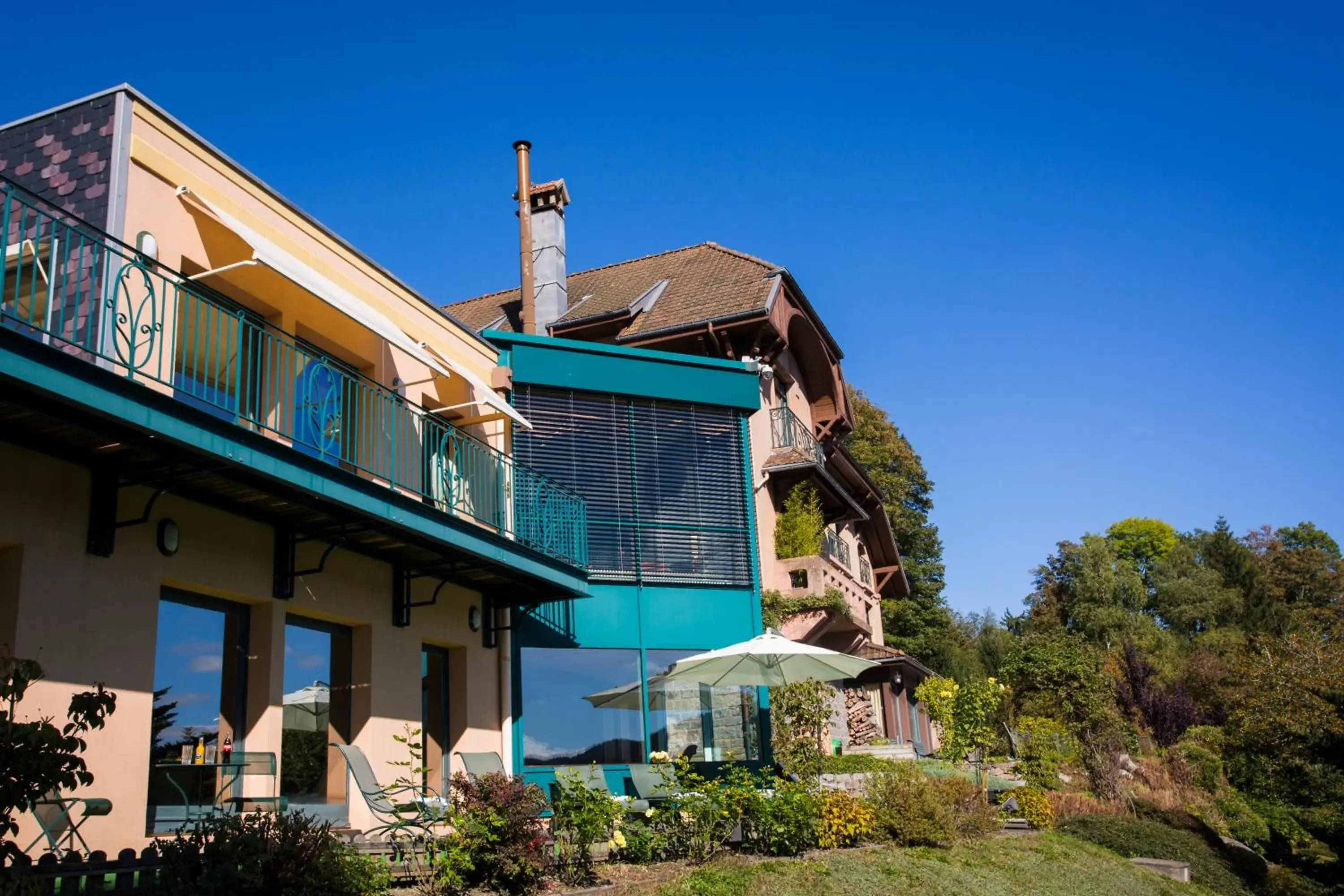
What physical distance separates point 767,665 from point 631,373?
4.91 meters

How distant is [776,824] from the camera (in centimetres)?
1184

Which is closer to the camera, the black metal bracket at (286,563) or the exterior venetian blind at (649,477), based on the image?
the black metal bracket at (286,563)

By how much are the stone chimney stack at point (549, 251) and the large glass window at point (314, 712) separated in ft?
35.8

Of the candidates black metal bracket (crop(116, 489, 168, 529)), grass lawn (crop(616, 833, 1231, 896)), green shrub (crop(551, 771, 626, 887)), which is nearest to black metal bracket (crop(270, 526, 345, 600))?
black metal bracket (crop(116, 489, 168, 529))

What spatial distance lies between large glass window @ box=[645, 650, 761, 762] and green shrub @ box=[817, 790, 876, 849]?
3.04 m

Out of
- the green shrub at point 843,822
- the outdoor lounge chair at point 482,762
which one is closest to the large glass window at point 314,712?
the outdoor lounge chair at point 482,762

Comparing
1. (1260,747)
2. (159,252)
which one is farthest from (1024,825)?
(159,252)

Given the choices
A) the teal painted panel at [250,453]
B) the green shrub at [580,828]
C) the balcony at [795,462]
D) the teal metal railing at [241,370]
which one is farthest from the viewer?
the balcony at [795,462]

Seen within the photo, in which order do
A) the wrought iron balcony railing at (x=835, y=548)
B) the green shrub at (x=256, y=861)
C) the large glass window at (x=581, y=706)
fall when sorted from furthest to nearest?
the wrought iron balcony railing at (x=835, y=548) < the large glass window at (x=581, y=706) < the green shrub at (x=256, y=861)

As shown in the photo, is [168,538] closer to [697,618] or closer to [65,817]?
[65,817]

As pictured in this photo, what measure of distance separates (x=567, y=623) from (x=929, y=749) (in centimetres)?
2534

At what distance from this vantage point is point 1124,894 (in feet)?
41.9

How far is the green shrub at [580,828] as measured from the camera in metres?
10.1

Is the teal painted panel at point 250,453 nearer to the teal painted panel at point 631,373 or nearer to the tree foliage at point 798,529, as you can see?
the teal painted panel at point 631,373
